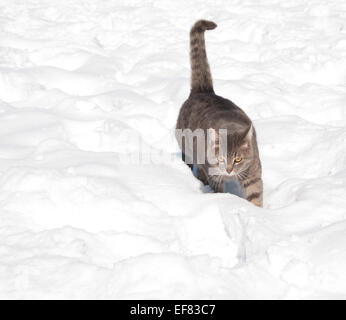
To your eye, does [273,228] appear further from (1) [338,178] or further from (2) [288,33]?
(2) [288,33]

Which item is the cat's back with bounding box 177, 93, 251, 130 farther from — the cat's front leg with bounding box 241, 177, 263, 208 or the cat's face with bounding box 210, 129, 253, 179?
the cat's front leg with bounding box 241, 177, 263, 208

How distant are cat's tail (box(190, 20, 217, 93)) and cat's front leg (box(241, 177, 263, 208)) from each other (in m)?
1.32

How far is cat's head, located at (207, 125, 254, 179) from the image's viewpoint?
3.33 metres

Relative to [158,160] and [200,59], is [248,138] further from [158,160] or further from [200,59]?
[200,59]

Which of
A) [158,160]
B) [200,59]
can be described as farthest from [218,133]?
[200,59]

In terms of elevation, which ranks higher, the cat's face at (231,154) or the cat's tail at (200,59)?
the cat's tail at (200,59)

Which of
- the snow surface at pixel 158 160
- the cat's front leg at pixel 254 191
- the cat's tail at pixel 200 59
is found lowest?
the cat's front leg at pixel 254 191

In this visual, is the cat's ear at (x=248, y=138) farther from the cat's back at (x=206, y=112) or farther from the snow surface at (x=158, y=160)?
the snow surface at (x=158, y=160)

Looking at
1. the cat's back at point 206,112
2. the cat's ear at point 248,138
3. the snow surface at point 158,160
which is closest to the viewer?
the snow surface at point 158,160

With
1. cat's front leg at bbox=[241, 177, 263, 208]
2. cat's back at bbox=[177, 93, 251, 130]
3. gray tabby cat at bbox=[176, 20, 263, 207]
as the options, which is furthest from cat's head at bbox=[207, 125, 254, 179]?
cat's back at bbox=[177, 93, 251, 130]

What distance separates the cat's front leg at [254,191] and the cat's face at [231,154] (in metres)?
0.14

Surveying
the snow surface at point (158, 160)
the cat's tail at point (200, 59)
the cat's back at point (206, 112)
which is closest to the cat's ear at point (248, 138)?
the cat's back at point (206, 112)

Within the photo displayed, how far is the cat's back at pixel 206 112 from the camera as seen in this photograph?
3.73 m
